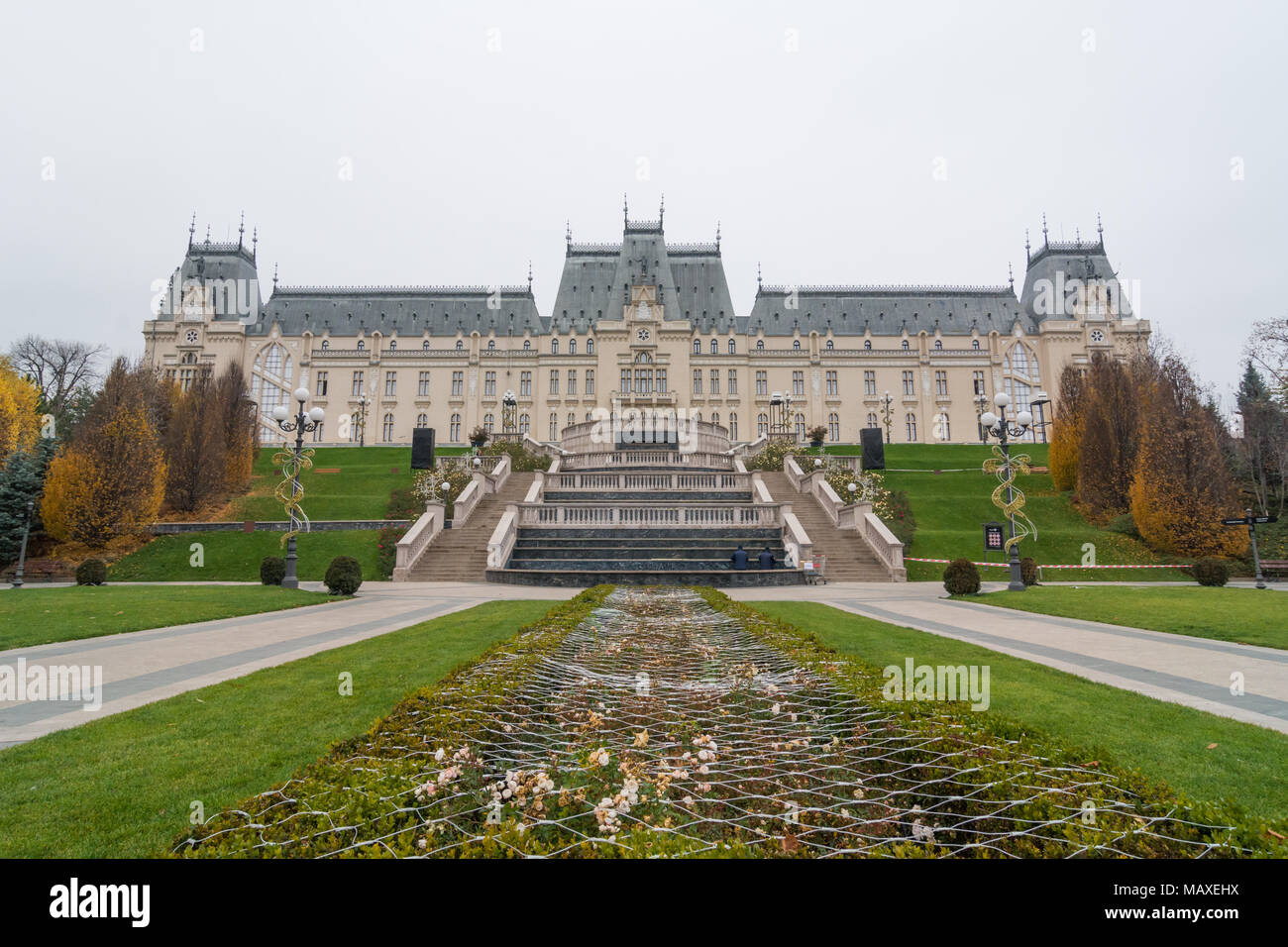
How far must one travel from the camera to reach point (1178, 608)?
45.0ft

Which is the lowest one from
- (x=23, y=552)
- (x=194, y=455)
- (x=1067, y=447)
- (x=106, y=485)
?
(x=23, y=552)

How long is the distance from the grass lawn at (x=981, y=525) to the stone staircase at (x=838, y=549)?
163 centimetres

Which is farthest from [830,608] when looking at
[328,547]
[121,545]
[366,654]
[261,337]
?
[261,337]

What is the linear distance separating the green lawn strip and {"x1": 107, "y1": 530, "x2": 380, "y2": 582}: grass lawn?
1847 cm

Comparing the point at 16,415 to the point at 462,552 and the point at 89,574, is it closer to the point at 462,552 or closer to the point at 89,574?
the point at 89,574

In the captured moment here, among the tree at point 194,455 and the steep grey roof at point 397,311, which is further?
the steep grey roof at point 397,311

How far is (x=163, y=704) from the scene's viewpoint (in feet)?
20.0

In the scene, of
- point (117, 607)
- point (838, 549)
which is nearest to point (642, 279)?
point (838, 549)

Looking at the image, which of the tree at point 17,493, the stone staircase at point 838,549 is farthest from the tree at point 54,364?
the stone staircase at point 838,549

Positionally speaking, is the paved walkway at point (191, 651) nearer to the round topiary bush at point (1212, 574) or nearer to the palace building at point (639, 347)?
the round topiary bush at point (1212, 574)

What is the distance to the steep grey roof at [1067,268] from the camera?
80.4 meters

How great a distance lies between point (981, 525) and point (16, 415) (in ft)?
176

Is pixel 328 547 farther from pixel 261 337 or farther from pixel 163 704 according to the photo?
pixel 261 337

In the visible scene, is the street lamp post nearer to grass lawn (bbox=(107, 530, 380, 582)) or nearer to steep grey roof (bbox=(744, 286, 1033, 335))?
grass lawn (bbox=(107, 530, 380, 582))
